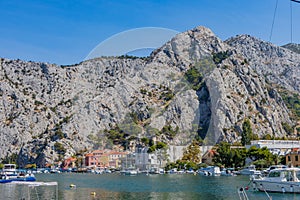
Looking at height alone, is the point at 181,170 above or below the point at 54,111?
below

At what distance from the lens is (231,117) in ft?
352

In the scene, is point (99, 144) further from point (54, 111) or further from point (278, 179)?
point (278, 179)

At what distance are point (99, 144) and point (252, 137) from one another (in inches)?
1801

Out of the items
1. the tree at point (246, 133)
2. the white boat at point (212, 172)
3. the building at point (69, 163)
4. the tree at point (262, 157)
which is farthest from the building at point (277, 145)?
the building at point (69, 163)

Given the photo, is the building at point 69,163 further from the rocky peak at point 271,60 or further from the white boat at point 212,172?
the rocky peak at point 271,60

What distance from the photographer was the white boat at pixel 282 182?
31.6m

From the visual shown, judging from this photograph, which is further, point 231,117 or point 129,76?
point 129,76

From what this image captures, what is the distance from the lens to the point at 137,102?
122375 mm

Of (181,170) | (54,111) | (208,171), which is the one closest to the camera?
(208,171)

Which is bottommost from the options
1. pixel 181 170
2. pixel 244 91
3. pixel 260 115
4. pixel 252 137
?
pixel 181 170

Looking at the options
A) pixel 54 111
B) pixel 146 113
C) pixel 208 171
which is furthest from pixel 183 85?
pixel 208 171

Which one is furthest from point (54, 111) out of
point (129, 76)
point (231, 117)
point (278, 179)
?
point (278, 179)

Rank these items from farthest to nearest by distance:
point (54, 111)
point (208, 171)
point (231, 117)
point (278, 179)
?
point (54, 111) < point (231, 117) < point (208, 171) < point (278, 179)

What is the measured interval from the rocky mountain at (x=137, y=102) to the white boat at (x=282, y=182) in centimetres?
6930
